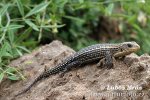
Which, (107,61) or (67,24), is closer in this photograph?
(107,61)

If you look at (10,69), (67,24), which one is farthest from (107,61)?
(67,24)

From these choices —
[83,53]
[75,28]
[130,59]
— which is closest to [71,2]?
[75,28]

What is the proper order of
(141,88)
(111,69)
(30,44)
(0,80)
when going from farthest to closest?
1. (30,44)
2. (0,80)
3. (111,69)
4. (141,88)

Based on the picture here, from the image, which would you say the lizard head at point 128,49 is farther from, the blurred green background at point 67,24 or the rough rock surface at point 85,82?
the blurred green background at point 67,24

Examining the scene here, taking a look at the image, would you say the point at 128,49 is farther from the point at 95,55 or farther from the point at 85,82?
the point at 85,82

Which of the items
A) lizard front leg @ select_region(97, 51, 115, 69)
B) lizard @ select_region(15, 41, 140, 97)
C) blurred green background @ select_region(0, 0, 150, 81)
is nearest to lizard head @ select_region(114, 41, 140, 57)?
lizard @ select_region(15, 41, 140, 97)

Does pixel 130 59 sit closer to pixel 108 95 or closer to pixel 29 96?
pixel 108 95

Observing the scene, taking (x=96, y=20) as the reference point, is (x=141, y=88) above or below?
above
